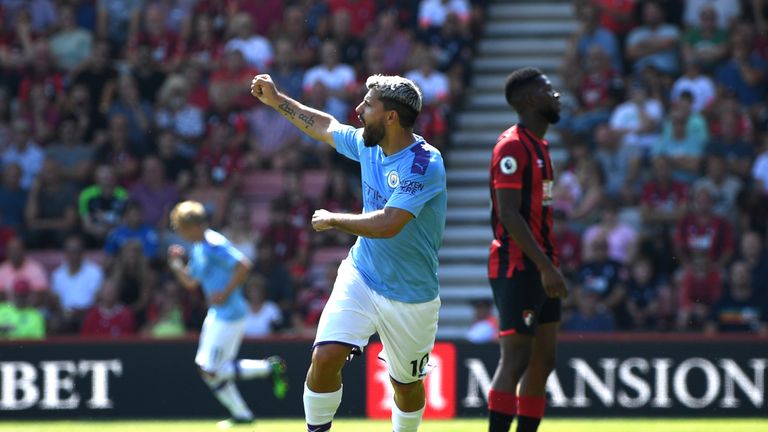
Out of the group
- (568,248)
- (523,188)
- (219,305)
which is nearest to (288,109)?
(523,188)

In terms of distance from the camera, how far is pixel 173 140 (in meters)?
17.8

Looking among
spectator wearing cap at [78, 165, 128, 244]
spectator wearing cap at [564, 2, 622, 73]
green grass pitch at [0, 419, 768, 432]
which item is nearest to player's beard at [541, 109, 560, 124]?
green grass pitch at [0, 419, 768, 432]

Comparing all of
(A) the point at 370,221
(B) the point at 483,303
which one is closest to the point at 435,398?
(B) the point at 483,303

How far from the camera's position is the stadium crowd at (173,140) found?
16.3 meters

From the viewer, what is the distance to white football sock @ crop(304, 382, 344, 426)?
7.96 meters

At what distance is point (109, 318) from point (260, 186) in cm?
279

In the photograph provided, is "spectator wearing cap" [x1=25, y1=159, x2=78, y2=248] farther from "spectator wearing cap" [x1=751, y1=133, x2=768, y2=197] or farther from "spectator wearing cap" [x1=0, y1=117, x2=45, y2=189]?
"spectator wearing cap" [x1=751, y1=133, x2=768, y2=197]

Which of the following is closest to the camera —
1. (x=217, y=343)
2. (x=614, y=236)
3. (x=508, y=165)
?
(x=508, y=165)

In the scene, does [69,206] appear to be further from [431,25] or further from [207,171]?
[431,25]

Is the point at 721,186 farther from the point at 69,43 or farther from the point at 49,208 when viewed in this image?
the point at 69,43

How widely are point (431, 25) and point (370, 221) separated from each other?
10.6 m

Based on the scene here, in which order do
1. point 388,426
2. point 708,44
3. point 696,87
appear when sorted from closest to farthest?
point 388,426 < point 696,87 < point 708,44

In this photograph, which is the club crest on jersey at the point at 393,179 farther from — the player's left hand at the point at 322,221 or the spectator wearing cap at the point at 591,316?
the spectator wearing cap at the point at 591,316

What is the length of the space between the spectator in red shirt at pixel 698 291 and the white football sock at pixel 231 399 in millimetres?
4936
